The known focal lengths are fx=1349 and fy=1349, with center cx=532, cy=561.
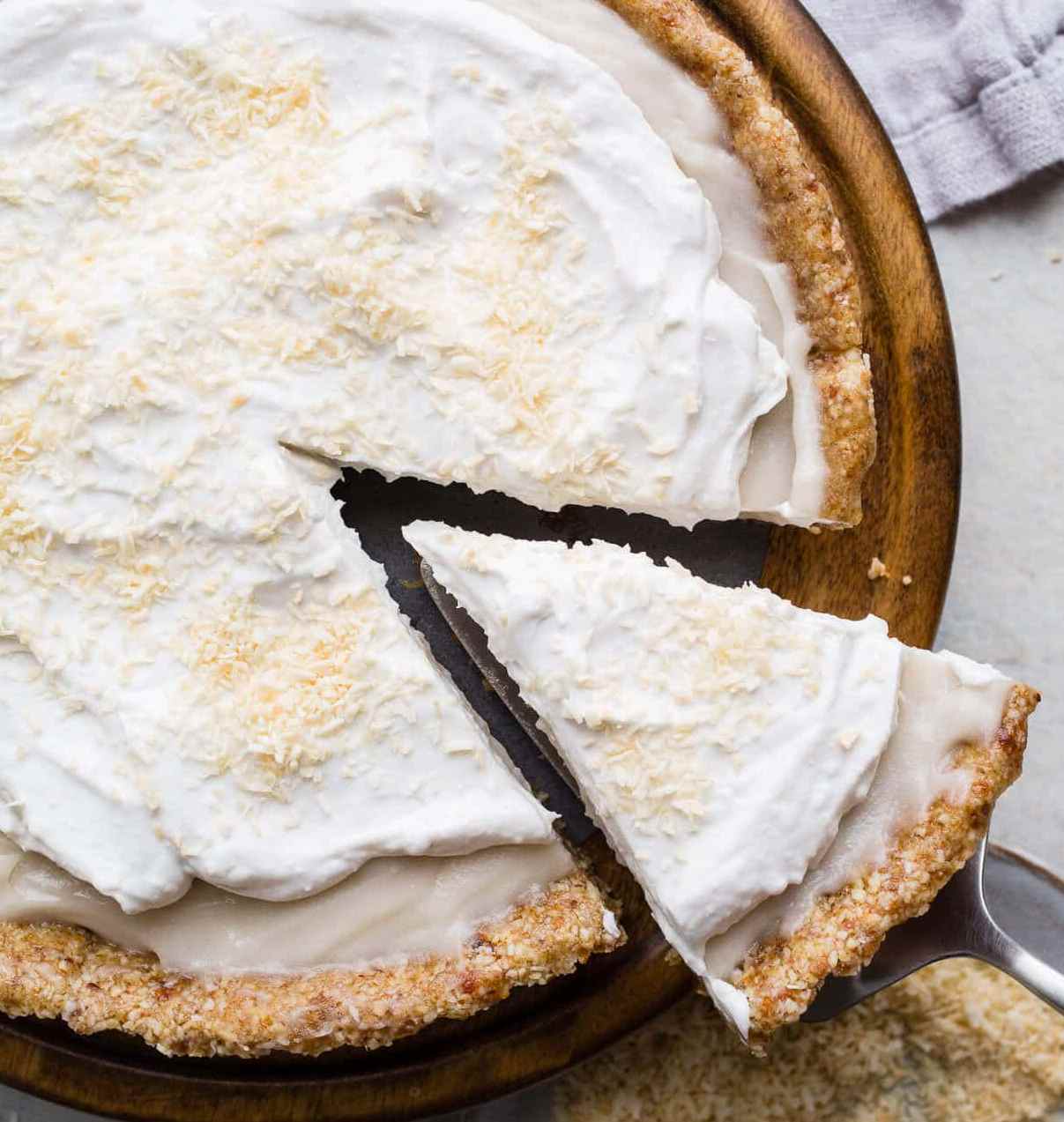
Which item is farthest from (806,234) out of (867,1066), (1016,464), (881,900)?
(867,1066)

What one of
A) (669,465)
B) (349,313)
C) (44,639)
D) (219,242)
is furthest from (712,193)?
(44,639)

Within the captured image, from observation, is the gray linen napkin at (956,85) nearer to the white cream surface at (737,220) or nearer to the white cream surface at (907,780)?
the white cream surface at (737,220)

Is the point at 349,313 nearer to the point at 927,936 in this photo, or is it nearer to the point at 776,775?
the point at 776,775

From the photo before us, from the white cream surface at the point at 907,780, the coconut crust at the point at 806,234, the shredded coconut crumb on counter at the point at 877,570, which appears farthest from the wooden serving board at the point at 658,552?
the white cream surface at the point at 907,780

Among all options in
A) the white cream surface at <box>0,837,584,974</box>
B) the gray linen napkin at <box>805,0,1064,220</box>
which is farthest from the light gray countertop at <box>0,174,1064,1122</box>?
the white cream surface at <box>0,837,584,974</box>

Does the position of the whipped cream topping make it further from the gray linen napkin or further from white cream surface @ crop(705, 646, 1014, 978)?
the gray linen napkin

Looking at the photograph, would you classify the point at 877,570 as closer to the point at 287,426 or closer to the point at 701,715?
the point at 701,715

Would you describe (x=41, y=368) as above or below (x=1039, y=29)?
above
